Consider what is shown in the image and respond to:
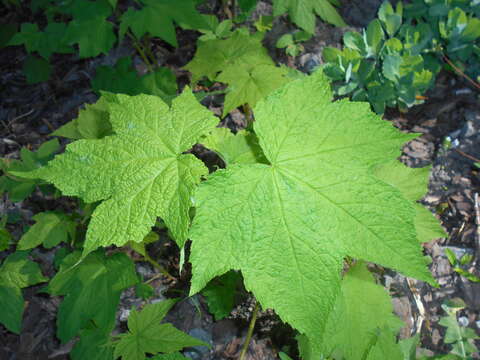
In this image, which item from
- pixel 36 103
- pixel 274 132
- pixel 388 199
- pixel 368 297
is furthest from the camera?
pixel 36 103

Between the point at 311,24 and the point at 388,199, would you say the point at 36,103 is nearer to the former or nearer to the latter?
the point at 311,24

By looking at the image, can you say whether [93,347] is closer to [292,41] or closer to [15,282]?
[15,282]

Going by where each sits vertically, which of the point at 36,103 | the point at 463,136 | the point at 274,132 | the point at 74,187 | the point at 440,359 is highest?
the point at 274,132

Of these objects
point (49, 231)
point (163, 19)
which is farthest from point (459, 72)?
point (49, 231)

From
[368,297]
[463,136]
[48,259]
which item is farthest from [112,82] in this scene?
[463,136]

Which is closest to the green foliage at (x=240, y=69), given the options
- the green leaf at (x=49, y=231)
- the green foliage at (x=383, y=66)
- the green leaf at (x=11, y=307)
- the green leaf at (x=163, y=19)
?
the green leaf at (x=163, y=19)

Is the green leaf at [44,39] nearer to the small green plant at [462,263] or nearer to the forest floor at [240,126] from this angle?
the forest floor at [240,126]
